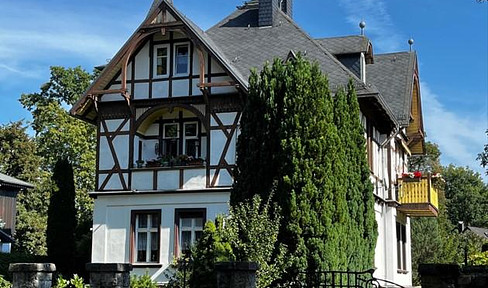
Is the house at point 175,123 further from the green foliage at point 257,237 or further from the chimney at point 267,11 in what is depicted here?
the green foliage at point 257,237

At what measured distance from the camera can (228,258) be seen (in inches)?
652

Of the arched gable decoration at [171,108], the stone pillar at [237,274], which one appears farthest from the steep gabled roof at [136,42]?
the stone pillar at [237,274]

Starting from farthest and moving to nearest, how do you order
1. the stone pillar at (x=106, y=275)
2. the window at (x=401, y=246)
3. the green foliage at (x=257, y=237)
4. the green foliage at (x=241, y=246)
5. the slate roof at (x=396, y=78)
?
1. the window at (x=401, y=246)
2. the slate roof at (x=396, y=78)
3. the green foliage at (x=257, y=237)
4. the green foliage at (x=241, y=246)
5. the stone pillar at (x=106, y=275)

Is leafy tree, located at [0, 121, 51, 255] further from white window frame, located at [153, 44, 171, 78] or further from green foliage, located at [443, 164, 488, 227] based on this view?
green foliage, located at [443, 164, 488, 227]

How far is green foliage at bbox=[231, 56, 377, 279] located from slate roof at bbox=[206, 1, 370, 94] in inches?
229

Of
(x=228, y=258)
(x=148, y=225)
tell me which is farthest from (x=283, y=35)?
(x=228, y=258)

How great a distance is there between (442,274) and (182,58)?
1687 centimetres

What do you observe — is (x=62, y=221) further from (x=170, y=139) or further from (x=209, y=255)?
(x=209, y=255)

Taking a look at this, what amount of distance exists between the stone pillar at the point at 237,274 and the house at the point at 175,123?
1208 centimetres

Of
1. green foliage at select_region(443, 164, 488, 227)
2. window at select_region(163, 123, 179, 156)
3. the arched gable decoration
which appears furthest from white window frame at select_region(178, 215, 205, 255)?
green foliage at select_region(443, 164, 488, 227)

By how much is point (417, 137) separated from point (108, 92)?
48.8ft

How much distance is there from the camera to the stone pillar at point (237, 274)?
11.7 meters

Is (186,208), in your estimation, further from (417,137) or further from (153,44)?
(417,137)

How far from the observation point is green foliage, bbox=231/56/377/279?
17.7 m
